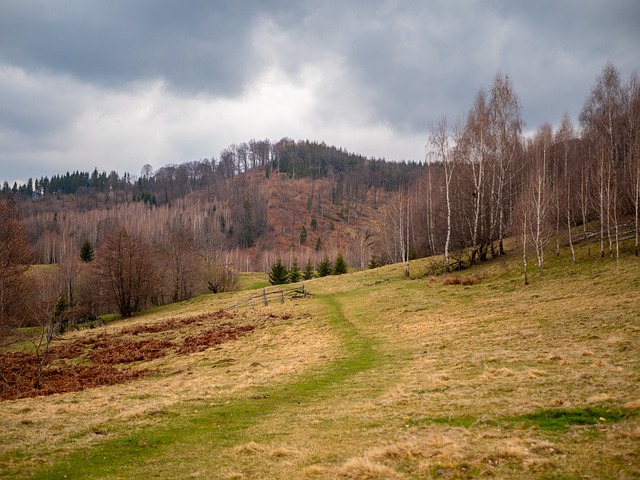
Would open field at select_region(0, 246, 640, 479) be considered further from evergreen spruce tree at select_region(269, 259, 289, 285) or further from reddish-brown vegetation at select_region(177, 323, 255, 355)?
evergreen spruce tree at select_region(269, 259, 289, 285)

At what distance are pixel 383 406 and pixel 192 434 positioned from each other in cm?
531

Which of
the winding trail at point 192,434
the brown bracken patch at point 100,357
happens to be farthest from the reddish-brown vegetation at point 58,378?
the winding trail at point 192,434

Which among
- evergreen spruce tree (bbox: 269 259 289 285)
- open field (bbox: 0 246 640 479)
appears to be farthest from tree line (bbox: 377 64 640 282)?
evergreen spruce tree (bbox: 269 259 289 285)

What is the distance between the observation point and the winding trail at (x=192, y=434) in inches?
344

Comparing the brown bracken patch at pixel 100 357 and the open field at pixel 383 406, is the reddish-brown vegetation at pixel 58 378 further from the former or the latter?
the open field at pixel 383 406

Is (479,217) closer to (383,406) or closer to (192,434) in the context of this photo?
(383,406)

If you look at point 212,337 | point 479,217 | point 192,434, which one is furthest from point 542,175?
point 192,434

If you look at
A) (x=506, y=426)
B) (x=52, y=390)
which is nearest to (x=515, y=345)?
(x=506, y=426)

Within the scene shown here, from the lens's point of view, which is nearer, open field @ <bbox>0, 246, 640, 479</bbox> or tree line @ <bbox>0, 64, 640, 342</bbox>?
open field @ <bbox>0, 246, 640, 479</bbox>

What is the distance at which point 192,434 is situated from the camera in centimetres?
1097

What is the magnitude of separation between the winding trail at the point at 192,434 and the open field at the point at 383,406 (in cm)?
6

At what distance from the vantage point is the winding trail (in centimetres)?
875

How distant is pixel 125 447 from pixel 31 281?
37.9m

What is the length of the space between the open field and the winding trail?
0.06 m
